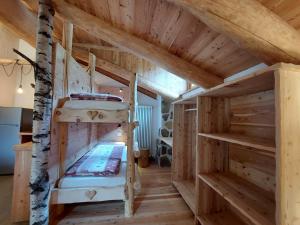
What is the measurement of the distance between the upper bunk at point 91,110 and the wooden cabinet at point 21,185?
0.61 metres

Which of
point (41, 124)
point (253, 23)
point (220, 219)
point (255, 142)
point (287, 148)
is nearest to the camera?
point (287, 148)

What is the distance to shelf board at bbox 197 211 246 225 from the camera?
5.81 feet

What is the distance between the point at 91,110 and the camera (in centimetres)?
194

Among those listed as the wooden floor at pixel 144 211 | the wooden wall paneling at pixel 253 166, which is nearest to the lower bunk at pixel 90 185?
the wooden floor at pixel 144 211

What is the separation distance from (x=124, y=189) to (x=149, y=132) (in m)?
2.83

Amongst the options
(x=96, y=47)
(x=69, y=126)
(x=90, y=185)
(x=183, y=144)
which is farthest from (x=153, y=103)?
(x=90, y=185)

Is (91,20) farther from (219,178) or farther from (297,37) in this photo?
(219,178)

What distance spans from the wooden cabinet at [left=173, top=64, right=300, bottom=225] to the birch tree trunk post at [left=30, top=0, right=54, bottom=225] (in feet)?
5.35

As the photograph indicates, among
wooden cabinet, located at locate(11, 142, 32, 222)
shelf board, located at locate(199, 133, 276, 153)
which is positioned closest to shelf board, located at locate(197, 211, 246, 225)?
shelf board, located at locate(199, 133, 276, 153)

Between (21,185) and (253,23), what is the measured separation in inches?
106

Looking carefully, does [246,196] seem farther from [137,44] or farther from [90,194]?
[137,44]

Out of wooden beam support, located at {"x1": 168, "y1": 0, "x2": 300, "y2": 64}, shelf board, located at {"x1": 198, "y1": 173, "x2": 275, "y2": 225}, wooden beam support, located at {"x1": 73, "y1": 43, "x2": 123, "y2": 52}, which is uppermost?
wooden beam support, located at {"x1": 73, "y1": 43, "x2": 123, "y2": 52}

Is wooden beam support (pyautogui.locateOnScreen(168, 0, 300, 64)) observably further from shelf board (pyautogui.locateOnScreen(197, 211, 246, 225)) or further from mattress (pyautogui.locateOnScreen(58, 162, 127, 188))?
mattress (pyautogui.locateOnScreen(58, 162, 127, 188))

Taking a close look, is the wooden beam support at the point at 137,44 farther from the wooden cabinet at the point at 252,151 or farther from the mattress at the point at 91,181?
the mattress at the point at 91,181
